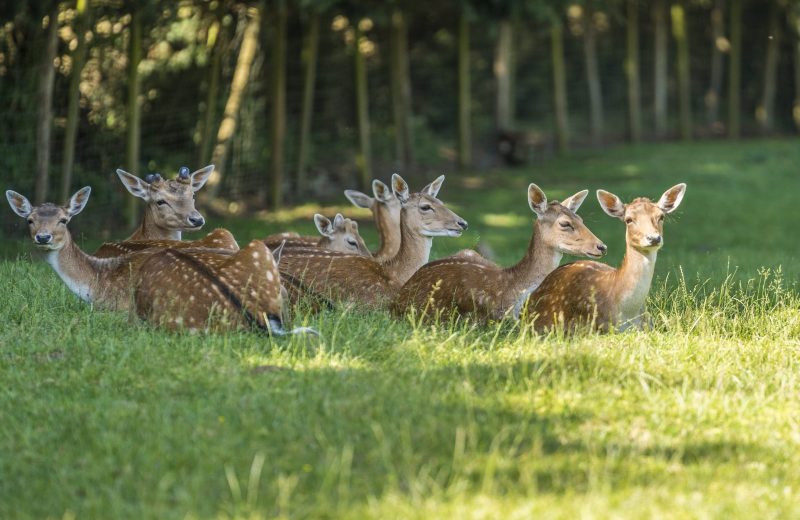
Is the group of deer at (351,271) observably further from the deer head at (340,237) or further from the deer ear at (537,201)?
the deer head at (340,237)

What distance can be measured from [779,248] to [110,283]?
8.32 meters


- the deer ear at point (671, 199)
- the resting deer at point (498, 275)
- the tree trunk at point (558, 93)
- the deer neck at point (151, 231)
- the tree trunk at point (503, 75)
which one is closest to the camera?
the deer ear at point (671, 199)

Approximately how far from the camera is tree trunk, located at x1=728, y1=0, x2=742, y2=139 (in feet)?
87.0

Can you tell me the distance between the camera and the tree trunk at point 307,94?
16.7 m

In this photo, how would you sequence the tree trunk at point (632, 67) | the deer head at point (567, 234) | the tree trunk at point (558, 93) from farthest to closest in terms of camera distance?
the tree trunk at point (632, 67)
the tree trunk at point (558, 93)
the deer head at point (567, 234)

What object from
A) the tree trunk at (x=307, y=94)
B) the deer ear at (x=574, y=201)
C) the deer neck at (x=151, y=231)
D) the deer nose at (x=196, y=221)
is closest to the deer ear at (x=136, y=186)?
the deer neck at (x=151, y=231)

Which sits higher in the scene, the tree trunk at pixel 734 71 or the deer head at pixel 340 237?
the tree trunk at pixel 734 71

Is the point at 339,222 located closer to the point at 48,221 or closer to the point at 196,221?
the point at 196,221

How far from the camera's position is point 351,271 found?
895 centimetres

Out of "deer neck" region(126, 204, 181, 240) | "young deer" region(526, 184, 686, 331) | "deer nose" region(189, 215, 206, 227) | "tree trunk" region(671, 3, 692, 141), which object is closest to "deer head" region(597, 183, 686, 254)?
"young deer" region(526, 184, 686, 331)

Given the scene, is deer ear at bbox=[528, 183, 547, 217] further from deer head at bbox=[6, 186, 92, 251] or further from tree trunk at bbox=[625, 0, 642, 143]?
tree trunk at bbox=[625, 0, 642, 143]

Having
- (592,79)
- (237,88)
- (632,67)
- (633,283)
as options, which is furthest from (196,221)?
(632,67)

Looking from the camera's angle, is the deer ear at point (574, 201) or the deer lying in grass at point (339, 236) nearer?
the deer ear at point (574, 201)

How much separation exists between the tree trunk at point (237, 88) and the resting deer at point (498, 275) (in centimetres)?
740
